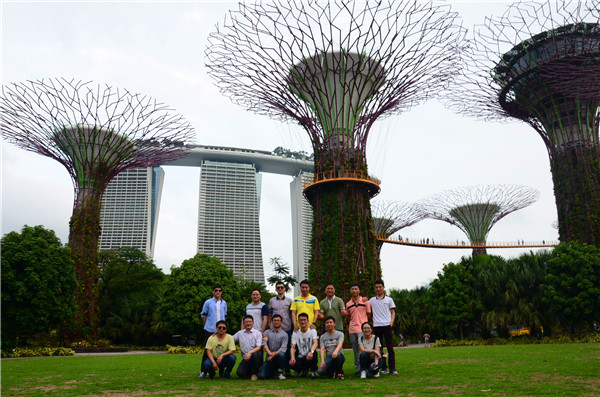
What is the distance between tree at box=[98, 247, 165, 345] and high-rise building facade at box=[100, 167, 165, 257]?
66.1 meters

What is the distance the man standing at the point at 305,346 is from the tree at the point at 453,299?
59.3ft

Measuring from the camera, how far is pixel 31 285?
63.2 ft

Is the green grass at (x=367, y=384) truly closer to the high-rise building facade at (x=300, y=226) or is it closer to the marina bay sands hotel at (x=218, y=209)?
the marina bay sands hotel at (x=218, y=209)

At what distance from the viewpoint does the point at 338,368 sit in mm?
7371

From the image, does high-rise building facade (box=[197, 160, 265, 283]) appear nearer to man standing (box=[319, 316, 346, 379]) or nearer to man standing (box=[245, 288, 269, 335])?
man standing (box=[245, 288, 269, 335])

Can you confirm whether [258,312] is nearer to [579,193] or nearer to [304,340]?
[304,340]

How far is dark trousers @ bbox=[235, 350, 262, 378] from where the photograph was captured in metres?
7.54

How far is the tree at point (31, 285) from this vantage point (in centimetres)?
1878

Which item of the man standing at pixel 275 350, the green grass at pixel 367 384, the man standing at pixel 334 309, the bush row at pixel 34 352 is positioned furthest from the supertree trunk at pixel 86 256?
the man standing at pixel 334 309

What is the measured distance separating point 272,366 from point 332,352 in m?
1.01

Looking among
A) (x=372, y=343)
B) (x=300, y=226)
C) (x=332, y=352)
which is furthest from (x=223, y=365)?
(x=300, y=226)

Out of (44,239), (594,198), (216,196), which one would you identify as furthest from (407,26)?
(216,196)

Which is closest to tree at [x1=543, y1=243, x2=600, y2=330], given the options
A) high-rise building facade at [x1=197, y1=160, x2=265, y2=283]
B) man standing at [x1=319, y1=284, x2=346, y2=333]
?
man standing at [x1=319, y1=284, x2=346, y2=333]

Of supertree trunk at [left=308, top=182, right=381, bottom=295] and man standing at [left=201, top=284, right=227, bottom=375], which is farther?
supertree trunk at [left=308, top=182, right=381, bottom=295]
